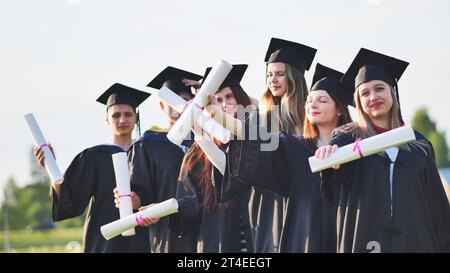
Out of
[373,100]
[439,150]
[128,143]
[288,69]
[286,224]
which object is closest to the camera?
[373,100]

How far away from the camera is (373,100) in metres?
7.52

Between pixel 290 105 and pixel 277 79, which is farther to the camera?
pixel 277 79

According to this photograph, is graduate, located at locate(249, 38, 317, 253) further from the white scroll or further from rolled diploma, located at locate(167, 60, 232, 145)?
rolled diploma, located at locate(167, 60, 232, 145)

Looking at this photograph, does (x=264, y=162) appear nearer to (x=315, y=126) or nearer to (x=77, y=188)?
(x=315, y=126)

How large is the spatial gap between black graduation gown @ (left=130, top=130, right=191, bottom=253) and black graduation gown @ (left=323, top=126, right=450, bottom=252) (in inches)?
91.9

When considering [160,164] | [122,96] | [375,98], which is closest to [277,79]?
[375,98]

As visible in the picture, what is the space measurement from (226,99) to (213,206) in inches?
38.3

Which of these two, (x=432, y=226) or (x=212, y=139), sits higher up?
(x=212, y=139)

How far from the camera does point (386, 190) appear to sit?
754 cm

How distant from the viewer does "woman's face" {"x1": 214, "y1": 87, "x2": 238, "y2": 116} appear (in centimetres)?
863

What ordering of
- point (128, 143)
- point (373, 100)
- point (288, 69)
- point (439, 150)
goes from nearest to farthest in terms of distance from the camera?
point (373, 100), point (288, 69), point (128, 143), point (439, 150)
